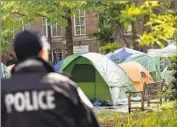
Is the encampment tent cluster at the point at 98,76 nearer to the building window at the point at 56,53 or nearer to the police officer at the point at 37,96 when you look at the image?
the building window at the point at 56,53

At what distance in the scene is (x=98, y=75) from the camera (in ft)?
44.6

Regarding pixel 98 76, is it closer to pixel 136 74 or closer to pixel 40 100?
pixel 136 74

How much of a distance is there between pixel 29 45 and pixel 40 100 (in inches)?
12.3

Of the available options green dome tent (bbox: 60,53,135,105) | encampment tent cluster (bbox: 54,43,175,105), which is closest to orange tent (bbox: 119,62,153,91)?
encampment tent cluster (bbox: 54,43,175,105)

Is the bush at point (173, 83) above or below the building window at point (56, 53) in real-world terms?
above

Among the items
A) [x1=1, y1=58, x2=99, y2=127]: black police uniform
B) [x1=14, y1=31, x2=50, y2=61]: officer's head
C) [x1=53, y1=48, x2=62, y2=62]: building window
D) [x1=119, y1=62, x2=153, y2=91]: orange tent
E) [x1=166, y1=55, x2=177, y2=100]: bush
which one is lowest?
[x1=119, y1=62, x2=153, y2=91]: orange tent

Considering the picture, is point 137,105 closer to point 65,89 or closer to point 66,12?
point 66,12

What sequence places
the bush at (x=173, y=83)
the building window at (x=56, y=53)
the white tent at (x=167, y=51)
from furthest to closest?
the building window at (x=56, y=53) < the white tent at (x=167, y=51) < the bush at (x=173, y=83)

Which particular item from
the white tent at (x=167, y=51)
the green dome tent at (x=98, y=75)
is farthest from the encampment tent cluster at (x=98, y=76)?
the white tent at (x=167, y=51)

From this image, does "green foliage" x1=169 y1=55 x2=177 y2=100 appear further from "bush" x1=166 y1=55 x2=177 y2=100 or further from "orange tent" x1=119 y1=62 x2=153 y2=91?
"orange tent" x1=119 y1=62 x2=153 y2=91

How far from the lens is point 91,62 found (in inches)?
531

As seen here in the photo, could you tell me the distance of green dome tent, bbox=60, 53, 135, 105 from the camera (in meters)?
13.4

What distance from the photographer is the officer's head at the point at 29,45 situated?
Answer: 277 cm

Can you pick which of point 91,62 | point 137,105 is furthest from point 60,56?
point 137,105
